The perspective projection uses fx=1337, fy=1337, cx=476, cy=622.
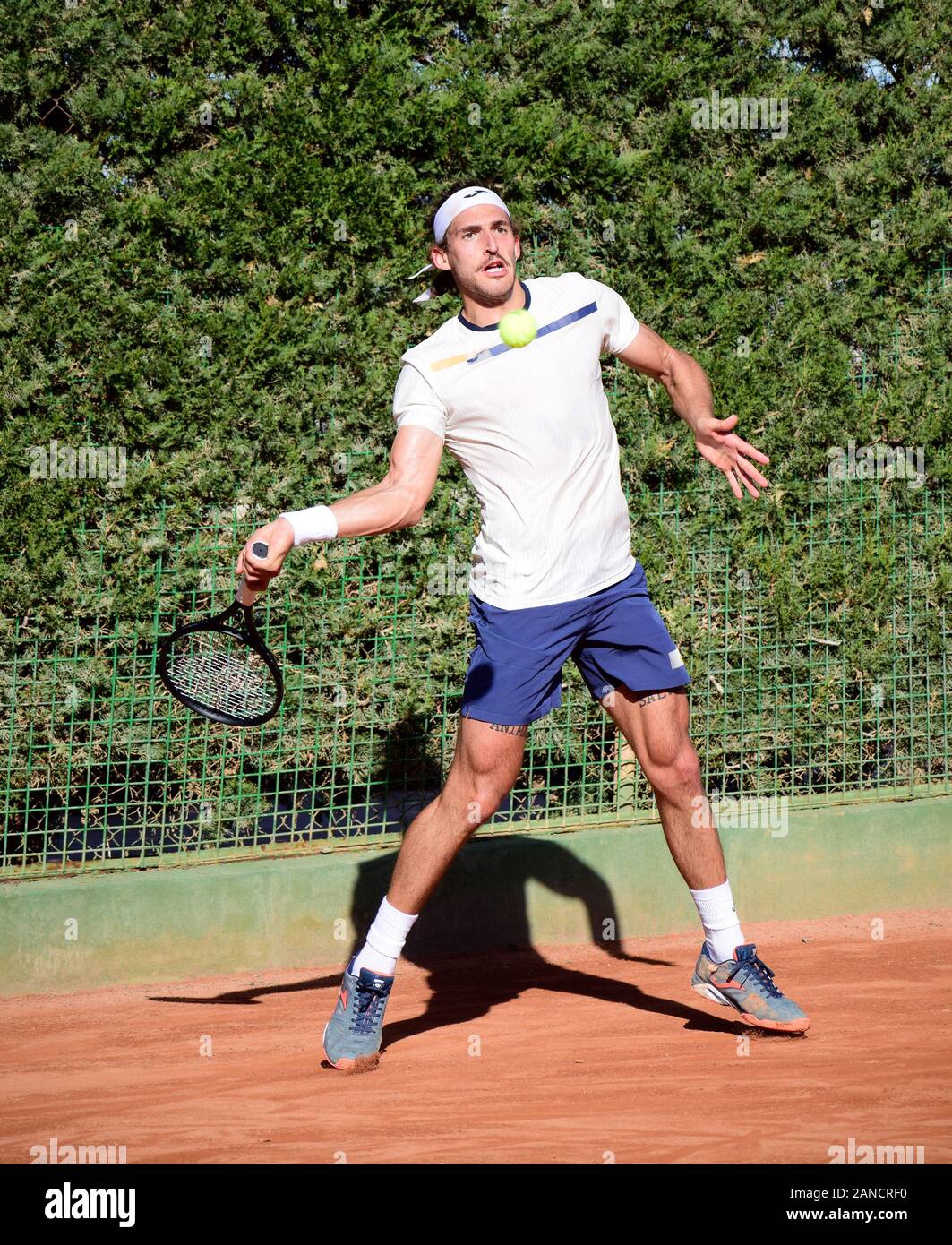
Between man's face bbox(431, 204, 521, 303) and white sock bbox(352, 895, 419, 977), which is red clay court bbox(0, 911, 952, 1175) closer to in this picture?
white sock bbox(352, 895, 419, 977)

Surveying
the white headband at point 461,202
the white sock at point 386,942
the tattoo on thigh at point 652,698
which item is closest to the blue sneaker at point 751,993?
the tattoo on thigh at point 652,698

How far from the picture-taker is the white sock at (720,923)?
4.04m

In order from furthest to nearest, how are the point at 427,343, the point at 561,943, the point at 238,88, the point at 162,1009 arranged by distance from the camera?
1. the point at 561,943
2. the point at 238,88
3. the point at 162,1009
4. the point at 427,343

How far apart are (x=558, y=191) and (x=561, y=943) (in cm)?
307

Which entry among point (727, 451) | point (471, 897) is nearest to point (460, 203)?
point (727, 451)

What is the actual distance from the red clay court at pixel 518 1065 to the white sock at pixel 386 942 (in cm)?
30

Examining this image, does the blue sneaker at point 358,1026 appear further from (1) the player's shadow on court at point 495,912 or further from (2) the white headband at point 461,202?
(2) the white headband at point 461,202

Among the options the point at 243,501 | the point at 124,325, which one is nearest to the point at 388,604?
the point at 243,501

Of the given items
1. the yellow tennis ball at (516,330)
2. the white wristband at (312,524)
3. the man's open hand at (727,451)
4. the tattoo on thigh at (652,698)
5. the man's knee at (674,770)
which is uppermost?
the yellow tennis ball at (516,330)

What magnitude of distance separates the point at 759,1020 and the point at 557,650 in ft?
4.14

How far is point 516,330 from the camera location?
12.5ft

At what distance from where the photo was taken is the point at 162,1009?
477cm

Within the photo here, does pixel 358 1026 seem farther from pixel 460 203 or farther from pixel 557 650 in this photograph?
pixel 460 203

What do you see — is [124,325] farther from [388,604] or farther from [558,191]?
[558,191]
